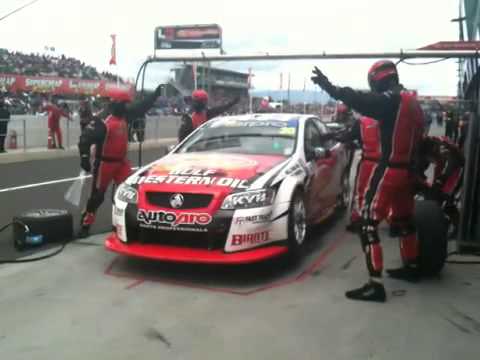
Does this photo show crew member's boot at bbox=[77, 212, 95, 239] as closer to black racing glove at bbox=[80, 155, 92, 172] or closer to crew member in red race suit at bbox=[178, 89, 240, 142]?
Answer: black racing glove at bbox=[80, 155, 92, 172]

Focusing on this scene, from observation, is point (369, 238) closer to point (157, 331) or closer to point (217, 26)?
point (157, 331)

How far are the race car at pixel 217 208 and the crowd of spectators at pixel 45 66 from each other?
33.4m

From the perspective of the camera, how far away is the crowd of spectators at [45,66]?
135 ft

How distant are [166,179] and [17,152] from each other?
1275 centimetres

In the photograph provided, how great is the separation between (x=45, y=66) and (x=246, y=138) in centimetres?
4270

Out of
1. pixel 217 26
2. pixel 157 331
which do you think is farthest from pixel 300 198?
pixel 217 26

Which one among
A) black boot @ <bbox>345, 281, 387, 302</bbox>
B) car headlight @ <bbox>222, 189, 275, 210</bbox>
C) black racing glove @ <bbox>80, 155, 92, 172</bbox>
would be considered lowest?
black boot @ <bbox>345, 281, 387, 302</bbox>

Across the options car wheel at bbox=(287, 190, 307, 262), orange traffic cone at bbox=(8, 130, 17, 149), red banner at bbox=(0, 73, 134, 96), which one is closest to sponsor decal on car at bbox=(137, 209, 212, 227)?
car wheel at bbox=(287, 190, 307, 262)

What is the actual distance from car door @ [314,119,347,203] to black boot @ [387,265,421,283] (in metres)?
1.87

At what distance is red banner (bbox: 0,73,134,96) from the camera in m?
27.9

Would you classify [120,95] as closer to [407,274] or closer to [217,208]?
[217,208]

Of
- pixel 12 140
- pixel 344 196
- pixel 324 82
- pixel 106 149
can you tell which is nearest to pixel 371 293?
pixel 324 82

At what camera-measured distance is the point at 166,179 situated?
4871 mm

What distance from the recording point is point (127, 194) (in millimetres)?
4934
